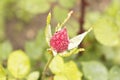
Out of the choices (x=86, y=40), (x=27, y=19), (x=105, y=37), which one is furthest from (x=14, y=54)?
(x=27, y=19)

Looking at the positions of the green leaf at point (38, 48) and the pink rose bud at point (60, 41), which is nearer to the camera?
the pink rose bud at point (60, 41)

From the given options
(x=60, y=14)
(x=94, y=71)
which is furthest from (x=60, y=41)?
(x=60, y=14)

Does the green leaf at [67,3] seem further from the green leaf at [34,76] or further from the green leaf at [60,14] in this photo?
the green leaf at [34,76]

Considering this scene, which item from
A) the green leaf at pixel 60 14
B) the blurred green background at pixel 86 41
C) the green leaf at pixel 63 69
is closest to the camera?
the green leaf at pixel 63 69

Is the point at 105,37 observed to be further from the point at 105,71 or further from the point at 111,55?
the point at 111,55

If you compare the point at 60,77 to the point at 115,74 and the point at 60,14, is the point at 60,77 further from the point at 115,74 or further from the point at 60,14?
the point at 60,14

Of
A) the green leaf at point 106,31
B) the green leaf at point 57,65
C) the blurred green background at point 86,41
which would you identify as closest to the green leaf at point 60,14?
the blurred green background at point 86,41
